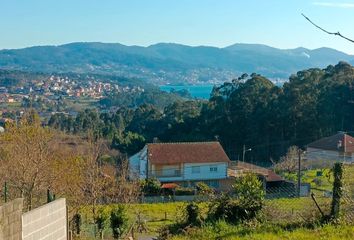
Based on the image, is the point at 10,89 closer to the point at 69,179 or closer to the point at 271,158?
the point at 271,158

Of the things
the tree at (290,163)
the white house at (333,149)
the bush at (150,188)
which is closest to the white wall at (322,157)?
the white house at (333,149)

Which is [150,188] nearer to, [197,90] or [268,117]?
[268,117]

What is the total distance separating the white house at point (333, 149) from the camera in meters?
31.7

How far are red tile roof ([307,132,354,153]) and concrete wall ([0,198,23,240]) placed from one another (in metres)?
28.7

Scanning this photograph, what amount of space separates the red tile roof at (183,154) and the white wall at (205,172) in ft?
1.07

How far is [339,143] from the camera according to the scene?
3150 cm

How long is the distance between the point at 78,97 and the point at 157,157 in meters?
78.7

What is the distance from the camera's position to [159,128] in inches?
1842

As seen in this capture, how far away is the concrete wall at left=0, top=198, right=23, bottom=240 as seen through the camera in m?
4.79

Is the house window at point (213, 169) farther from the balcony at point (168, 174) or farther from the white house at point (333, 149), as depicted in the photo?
the white house at point (333, 149)

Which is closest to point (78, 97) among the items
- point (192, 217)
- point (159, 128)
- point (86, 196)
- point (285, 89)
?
point (159, 128)

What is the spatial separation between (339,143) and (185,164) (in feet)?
31.0

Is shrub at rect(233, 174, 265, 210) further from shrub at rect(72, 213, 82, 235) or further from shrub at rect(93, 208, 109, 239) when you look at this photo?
shrub at rect(93, 208, 109, 239)

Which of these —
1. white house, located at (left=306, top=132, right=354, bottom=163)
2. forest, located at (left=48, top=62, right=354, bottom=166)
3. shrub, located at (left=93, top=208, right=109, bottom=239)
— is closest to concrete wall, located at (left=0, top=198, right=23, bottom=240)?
shrub, located at (left=93, top=208, right=109, bottom=239)
